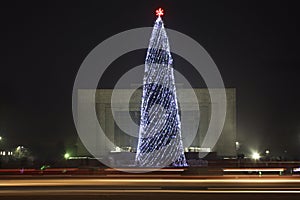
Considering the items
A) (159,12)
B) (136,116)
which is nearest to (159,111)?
(159,12)

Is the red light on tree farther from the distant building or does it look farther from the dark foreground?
the distant building

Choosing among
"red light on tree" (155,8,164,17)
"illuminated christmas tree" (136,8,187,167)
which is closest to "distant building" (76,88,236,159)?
"illuminated christmas tree" (136,8,187,167)

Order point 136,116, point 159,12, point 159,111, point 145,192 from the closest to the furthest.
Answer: point 145,192
point 159,12
point 159,111
point 136,116

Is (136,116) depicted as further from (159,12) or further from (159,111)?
(159,12)

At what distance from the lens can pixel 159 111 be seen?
33.6 metres

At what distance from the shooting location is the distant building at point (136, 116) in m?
51.5

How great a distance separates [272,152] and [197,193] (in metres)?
49.4

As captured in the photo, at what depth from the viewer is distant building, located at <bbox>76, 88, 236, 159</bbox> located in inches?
2026

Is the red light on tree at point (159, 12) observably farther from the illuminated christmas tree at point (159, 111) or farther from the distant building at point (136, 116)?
the distant building at point (136, 116)

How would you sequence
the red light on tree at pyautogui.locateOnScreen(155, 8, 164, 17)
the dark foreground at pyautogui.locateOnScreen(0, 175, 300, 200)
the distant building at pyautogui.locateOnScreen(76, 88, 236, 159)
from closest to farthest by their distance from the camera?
the dark foreground at pyautogui.locateOnScreen(0, 175, 300, 200)
the red light on tree at pyautogui.locateOnScreen(155, 8, 164, 17)
the distant building at pyautogui.locateOnScreen(76, 88, 236, 159)

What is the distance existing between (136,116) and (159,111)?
19320mm

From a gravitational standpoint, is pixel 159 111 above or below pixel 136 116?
below

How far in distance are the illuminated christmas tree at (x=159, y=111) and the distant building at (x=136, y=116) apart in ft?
54.1

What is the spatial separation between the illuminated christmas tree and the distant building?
16.5 m
